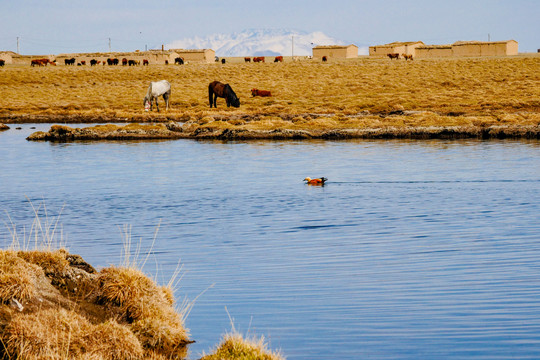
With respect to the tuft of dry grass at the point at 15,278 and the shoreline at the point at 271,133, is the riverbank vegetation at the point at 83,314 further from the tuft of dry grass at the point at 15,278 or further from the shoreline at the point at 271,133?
the shoreline at the point at 271,133

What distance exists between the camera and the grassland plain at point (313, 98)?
45969 mm

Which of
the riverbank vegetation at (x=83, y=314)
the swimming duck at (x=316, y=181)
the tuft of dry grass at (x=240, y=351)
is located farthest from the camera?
the swimming duck at (x=316, y=181)

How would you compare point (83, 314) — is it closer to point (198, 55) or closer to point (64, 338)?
point (64, 338)

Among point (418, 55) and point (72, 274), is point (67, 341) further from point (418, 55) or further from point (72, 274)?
point (418, 55)

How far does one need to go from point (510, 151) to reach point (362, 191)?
13.0 meters

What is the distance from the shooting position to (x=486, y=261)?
14.7m

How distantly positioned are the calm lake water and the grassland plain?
6.28 m

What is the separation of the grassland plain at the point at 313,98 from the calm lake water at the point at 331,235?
6278mm

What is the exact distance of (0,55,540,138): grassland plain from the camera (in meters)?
46.0

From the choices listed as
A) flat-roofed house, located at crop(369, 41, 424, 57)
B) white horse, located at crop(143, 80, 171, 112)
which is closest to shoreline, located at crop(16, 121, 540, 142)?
white horse, located at crop(143, 80, 171, 112)

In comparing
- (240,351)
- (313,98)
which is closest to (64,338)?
(240,351)

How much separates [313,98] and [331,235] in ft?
168

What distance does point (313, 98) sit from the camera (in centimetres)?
6869

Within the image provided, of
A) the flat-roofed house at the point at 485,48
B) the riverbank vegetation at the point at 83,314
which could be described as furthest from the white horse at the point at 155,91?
the flat-roofed house at the point at 485,48
